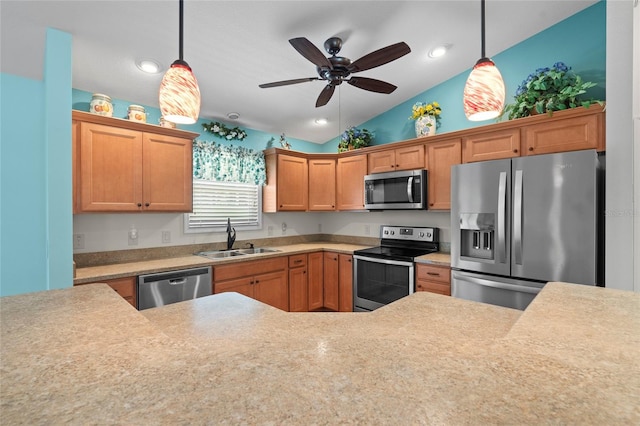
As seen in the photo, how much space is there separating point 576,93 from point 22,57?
4078mm

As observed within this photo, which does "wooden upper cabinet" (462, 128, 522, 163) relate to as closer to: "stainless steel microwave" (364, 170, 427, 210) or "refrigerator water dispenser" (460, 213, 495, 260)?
"stainless steel microwave" (364, 170, 427, 210)

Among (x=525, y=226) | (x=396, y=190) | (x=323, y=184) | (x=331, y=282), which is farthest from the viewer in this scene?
(x=323, y=184)

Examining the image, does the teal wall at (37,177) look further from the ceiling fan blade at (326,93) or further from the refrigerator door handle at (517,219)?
the refrigerator door handle at (517,219)

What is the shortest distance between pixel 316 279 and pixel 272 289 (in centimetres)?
68

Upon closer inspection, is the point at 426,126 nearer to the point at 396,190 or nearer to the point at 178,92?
the point at 396,190

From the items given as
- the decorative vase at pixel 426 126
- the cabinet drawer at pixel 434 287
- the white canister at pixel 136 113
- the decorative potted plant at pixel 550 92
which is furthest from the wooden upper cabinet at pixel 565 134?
the white canister at pixel 136 113

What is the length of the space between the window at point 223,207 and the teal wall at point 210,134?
533 millimetres

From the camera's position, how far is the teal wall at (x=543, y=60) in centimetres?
258

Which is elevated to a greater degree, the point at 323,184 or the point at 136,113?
the point at 136,113

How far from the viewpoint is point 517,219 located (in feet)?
7.77

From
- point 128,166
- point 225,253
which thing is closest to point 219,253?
point 225,253

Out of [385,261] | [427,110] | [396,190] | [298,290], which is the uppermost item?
[427,110]

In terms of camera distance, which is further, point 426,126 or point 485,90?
point 426,126

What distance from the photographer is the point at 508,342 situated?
73 cm
